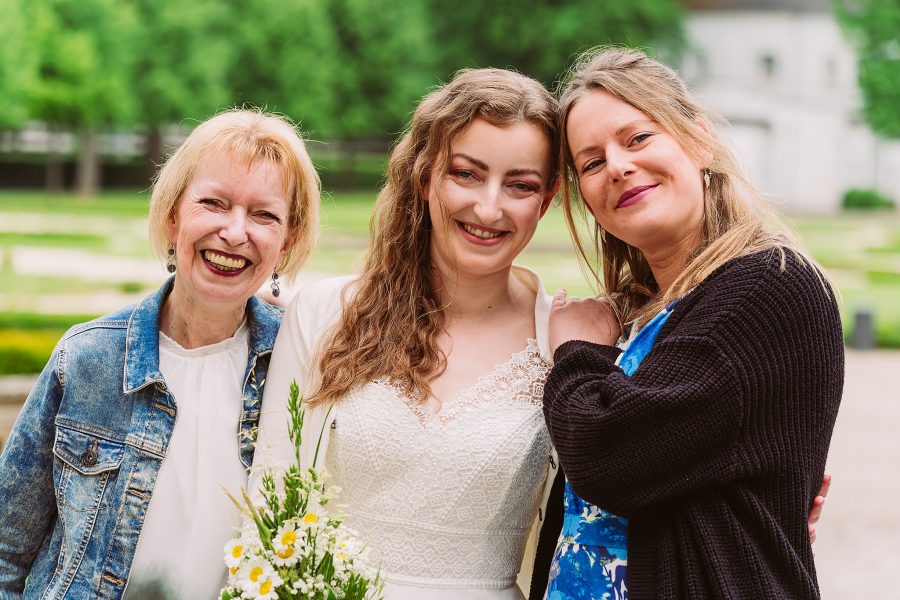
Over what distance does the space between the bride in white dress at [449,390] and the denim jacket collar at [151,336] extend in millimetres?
62

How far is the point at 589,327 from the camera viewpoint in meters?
2.96

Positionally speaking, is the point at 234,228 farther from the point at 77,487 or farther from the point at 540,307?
the point at 540,307

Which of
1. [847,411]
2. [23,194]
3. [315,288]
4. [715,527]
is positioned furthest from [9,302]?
[23,194]

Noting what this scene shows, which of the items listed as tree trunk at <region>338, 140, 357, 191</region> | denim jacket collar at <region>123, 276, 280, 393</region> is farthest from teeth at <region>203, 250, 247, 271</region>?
tree trunk at <region>338, 140, 357, 191</region>

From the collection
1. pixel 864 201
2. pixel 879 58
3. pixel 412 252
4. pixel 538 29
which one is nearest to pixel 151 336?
pixel 412 252

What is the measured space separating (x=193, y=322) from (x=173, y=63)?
38706 mm

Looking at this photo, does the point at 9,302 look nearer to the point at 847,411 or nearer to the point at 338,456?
the point at 847,411

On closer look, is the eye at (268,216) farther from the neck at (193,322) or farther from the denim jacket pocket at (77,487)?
the denim jacket pocket at (77,487)

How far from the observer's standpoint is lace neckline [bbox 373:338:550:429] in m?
2.88

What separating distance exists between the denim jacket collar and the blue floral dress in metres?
0.97

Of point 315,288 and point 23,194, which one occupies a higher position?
point 315,288

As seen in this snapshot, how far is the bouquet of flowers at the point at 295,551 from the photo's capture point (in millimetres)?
1967

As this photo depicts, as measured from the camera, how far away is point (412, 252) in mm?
3186

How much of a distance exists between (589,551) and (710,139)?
115 centimetres
